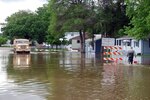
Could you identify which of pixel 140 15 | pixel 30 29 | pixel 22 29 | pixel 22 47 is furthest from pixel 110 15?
pixel 22 29

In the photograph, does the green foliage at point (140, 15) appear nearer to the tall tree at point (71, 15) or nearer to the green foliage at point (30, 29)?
the tall tree at point (71, 15)

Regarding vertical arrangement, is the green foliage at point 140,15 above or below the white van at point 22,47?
above

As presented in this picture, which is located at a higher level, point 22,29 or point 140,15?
point 22,29

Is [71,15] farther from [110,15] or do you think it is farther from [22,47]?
[22,47]

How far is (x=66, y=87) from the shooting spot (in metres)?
14.5

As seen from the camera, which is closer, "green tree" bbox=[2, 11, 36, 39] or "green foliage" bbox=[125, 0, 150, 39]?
"green foliage" bbox=[125, 0, 150, 39]

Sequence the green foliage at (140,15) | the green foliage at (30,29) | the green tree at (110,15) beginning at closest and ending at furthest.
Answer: the green foliage at (140,15) < the green tree at (110,15) < the green foliage at (30,29)

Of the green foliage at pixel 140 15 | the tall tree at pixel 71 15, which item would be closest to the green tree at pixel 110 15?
the tall tree at pixel 71 15

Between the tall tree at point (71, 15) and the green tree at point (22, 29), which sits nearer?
the tall tree at point (71, 15)

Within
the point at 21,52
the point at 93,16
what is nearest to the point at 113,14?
the point at 93,16

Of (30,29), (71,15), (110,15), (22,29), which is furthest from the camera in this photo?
(30,29)

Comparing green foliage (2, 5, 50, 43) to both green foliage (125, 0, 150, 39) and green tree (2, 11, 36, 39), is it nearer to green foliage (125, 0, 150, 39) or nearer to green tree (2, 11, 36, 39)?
green tree (2, 11, 36, 39)

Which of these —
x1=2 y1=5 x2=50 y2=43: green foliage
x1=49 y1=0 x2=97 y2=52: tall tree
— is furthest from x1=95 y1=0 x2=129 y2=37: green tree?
x1=2 y1=5 x2=50 y2=43: green foliage

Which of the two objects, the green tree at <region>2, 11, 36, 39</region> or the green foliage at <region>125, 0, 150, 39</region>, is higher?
A: the green tree at <region>2, 11, 36, 39</region>
